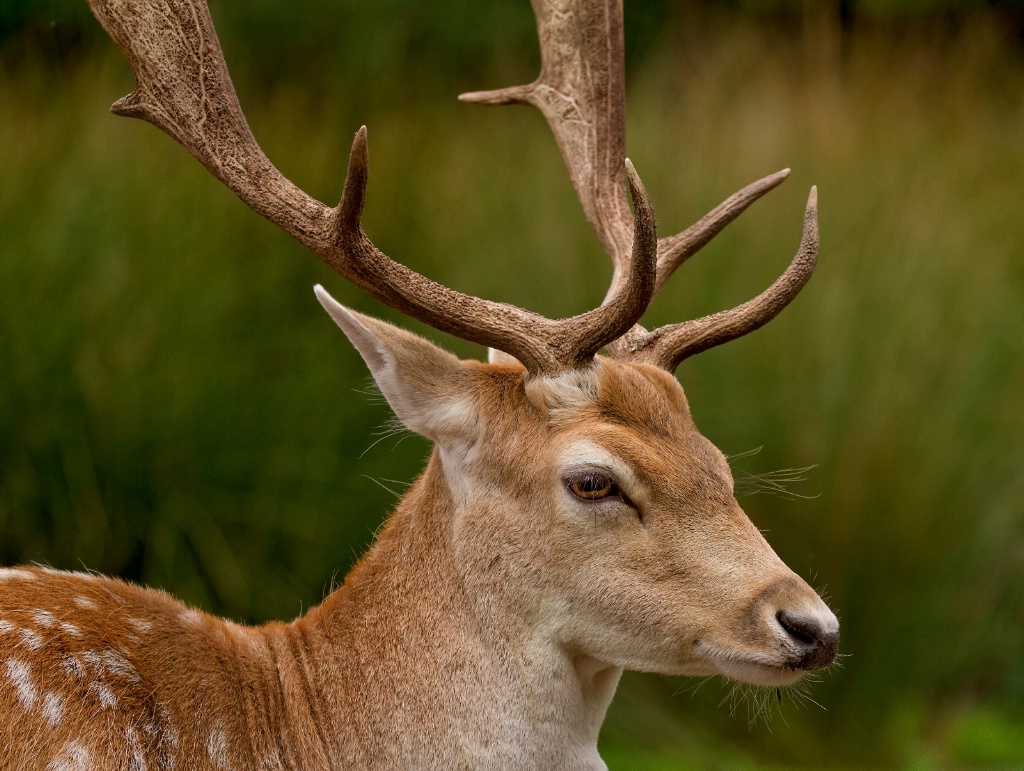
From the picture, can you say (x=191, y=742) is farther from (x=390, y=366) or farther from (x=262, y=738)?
(x=390, y=366)

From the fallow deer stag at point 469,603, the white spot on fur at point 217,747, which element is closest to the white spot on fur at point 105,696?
the fallow deer stag at point 469,603

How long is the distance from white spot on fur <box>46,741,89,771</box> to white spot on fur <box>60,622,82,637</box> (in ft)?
0.73

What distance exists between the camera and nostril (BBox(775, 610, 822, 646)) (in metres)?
2.51

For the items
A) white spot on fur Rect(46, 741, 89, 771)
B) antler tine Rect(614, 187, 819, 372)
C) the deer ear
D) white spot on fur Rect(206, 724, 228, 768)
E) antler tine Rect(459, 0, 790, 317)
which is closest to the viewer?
white spot on fur Rect(46, 741, 89, 771)

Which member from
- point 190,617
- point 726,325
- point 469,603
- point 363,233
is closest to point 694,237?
point 726,325

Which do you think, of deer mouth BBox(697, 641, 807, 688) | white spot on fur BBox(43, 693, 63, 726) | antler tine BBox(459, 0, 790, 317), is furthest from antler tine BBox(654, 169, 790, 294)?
white spot on fur BBox(43, 693, 63, 726)

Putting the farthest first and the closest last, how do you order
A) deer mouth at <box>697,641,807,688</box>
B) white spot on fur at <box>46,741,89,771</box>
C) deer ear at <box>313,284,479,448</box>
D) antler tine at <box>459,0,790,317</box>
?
antler tine at <box>459,0,790,317</box>
deer ear at <box>313,284,479,448</box>
deer mouth at <box>697,641,807,688</box>
white spot on fur at <box>46,741,89,771</box>

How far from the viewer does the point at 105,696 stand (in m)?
2.53

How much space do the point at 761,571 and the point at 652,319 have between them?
2.90 metres

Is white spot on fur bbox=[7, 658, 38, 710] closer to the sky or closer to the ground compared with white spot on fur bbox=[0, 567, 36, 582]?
closer to the ground

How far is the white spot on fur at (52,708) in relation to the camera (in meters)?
2.46

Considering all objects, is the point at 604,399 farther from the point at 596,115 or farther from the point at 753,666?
the point at 596,115

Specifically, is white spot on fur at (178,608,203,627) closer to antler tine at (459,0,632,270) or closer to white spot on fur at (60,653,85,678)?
white spot on fur at (60,653,85,678)

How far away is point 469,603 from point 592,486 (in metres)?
0.35
